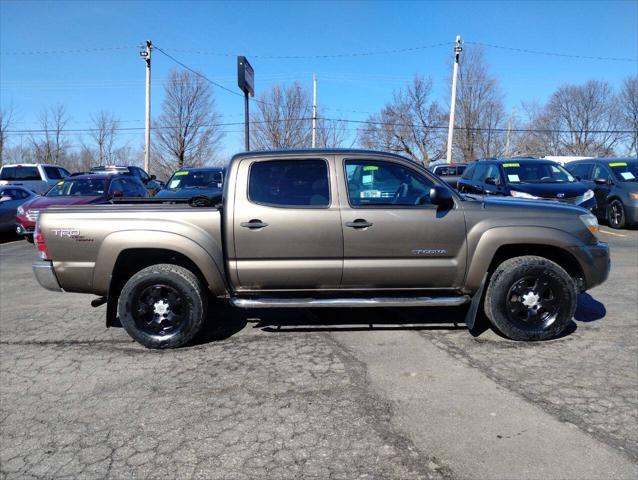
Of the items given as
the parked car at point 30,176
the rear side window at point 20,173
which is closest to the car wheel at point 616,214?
the parked car at point 30,176

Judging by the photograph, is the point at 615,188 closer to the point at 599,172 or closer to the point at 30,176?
the point at 599,172

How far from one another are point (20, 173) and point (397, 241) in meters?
19.5

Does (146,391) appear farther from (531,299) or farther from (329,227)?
(531,299)

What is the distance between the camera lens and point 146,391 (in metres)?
3.67

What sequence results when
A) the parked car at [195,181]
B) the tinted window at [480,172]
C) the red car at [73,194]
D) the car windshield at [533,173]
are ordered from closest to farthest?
the car windshield at [533,173], the parked car at [195,181], the tinted window at [480,172], the red car at [73,194]

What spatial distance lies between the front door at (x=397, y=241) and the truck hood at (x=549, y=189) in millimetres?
6129

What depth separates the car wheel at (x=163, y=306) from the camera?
14.5ft

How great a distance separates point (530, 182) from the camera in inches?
404

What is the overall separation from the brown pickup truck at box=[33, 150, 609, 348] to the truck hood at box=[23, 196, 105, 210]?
746cm

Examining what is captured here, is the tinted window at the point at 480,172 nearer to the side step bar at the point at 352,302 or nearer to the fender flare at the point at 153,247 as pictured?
the side step bar at the point at 352,302

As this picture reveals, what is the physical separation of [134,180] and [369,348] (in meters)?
11.6

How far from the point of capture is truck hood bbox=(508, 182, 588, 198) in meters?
9.76

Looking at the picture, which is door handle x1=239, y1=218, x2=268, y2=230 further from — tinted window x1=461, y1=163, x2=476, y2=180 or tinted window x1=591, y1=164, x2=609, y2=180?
tinted window x1=591, y1=164, x2=609, y2=180

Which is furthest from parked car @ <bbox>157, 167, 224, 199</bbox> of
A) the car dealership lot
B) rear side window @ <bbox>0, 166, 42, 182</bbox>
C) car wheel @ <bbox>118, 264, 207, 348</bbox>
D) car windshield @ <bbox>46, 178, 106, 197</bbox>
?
rear side window @ <bbox>0, 166, 42, 182</bbox>
